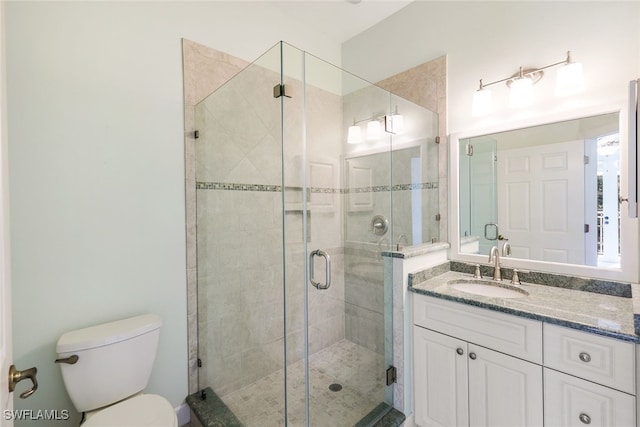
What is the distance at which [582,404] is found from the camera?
119cm

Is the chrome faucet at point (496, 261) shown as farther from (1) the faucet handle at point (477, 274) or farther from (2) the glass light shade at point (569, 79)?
(2) the glass light shade at point (569, 79)

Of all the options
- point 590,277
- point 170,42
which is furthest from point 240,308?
point 590,277

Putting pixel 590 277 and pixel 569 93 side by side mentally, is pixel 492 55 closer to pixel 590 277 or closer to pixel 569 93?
pixel 569 93

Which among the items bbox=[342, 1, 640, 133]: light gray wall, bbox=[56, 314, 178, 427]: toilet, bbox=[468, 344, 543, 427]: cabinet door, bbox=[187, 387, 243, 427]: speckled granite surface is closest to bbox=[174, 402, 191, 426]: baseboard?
bbox=[187, 387, 243, 427]: speckled granite surface

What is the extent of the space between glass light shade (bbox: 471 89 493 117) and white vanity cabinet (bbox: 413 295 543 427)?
4.26 feet

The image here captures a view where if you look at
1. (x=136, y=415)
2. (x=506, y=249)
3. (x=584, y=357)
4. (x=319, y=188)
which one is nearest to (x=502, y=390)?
(x=584, y=357)

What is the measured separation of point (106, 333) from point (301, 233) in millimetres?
1093

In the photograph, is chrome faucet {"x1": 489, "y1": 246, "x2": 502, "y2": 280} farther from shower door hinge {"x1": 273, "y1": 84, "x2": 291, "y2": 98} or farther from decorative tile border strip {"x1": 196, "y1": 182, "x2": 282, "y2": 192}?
shower door hinge {"x1": 273, "y1": 84, "x2": 291, "y2": 98}

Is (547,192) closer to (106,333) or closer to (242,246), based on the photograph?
(242,246)

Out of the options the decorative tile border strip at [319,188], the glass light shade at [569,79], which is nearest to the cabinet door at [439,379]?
the decorative tile border strip at [319,188]

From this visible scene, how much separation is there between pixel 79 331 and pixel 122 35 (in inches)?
63.5

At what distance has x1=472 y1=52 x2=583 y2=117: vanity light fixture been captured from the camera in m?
1.60

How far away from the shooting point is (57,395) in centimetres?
146

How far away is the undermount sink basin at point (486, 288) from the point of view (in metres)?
1.73
